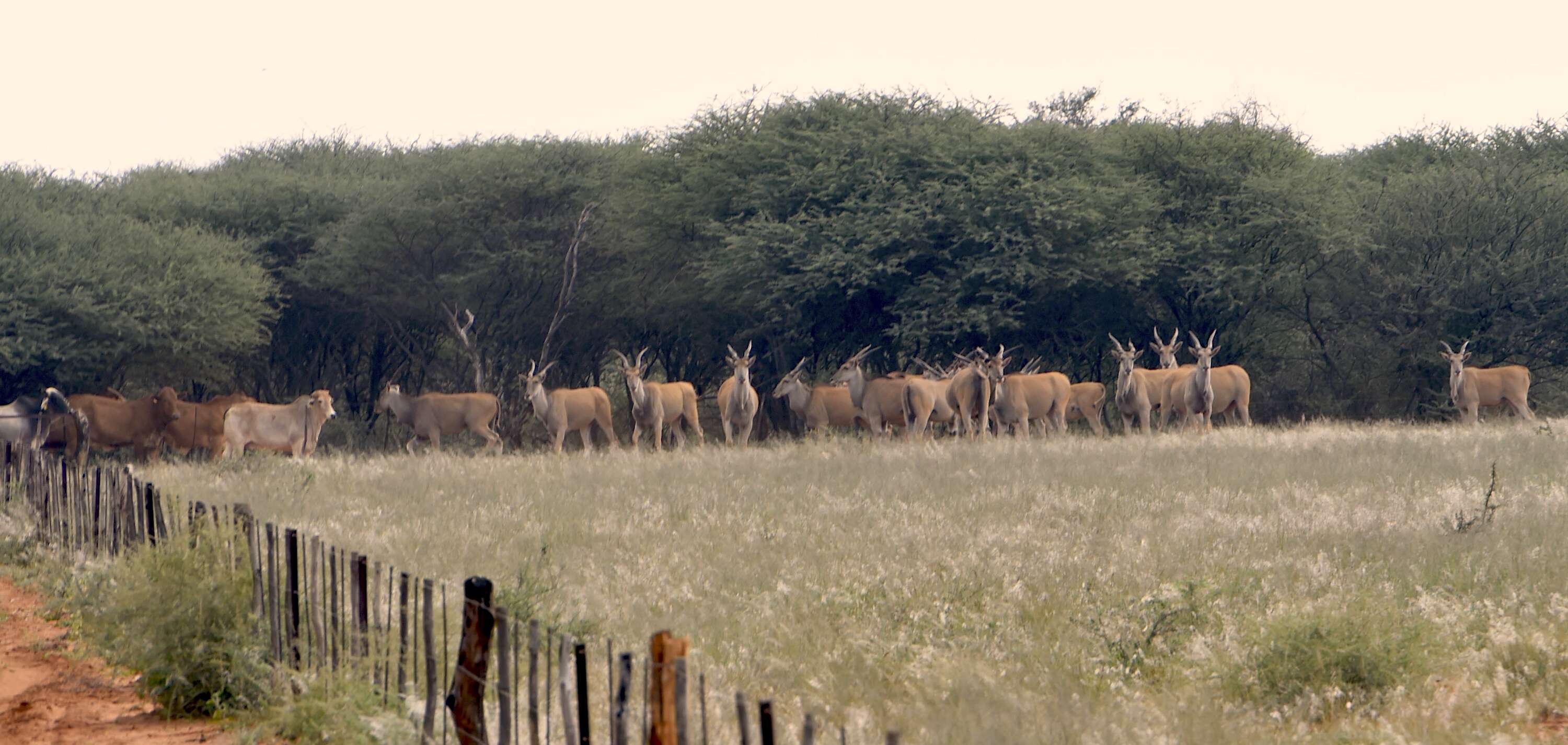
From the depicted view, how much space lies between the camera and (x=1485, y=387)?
28.5 metres

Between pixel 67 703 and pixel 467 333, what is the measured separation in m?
26.9

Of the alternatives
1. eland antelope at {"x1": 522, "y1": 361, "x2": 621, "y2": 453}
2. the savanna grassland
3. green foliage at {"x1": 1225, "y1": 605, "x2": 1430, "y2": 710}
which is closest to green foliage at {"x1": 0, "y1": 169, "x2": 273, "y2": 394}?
eland antelope at {"x1": 522, "y1": 361, "x2": 621, "y2": 453}

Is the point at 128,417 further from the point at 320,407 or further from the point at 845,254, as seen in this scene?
the point at 845,254

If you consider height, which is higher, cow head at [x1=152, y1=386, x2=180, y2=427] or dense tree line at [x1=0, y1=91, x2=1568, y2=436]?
dense tree line at [x1=0, y1=91, x2=1568, y2=436]

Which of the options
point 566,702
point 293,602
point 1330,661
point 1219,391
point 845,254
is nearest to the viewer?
point 566,702

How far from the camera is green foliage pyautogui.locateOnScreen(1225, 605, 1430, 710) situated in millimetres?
7750

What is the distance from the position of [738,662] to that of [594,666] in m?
0.86

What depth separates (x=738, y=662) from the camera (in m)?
8.14

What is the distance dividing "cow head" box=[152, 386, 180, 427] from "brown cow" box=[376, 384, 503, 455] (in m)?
3.57

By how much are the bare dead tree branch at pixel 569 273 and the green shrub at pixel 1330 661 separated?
80.8 feet

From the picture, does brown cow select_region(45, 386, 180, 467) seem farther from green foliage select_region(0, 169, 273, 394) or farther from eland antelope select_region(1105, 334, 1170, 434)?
eland antelope select_region(1105, 334, 1170, 434)

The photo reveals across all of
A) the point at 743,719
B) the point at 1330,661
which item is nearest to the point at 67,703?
the point at 743,719

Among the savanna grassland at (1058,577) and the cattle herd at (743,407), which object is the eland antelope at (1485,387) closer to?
the cattle herd at (743,407)

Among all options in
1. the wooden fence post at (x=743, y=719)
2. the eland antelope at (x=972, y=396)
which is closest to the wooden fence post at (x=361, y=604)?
the wooden fence post at (x=743, y=719)
